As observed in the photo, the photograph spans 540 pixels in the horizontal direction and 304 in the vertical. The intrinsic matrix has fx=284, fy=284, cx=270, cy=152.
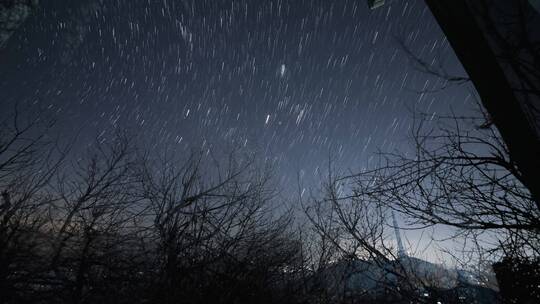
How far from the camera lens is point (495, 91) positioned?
1.77 meters

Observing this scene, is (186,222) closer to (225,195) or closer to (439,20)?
(225,195)

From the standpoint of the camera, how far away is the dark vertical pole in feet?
5.62

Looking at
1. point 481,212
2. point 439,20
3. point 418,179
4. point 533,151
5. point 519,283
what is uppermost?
point 439,20

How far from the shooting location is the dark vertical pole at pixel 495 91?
67.4 inches

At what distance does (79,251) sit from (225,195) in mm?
3338

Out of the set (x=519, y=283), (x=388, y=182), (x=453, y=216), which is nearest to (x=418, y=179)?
(x=388, y=182)

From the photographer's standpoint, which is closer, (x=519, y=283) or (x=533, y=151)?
(x=533, y=151)

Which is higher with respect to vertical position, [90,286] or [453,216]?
[453,216]

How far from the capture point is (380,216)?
652 cm

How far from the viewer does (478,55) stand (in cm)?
185

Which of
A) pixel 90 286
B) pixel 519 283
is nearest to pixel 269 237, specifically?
pixel 90 286

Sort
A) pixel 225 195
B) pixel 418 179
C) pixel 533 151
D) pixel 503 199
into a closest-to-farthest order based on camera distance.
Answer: pixel 533 151, pixel 418 179, pixel 503 199, pixel 225 195

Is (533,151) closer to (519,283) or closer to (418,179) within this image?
(418,179)

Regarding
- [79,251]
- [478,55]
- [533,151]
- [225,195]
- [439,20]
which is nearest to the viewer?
[533,151]
